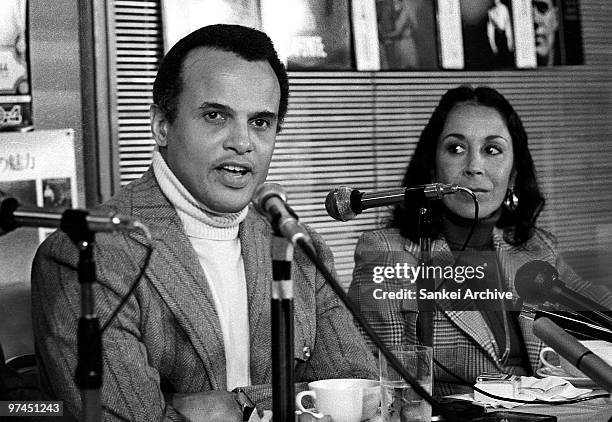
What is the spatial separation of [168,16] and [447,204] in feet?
3.90

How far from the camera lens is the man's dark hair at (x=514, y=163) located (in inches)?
123

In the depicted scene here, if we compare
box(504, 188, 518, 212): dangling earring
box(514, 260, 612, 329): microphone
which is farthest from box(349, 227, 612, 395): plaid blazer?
box(514, 260, 612, 329): microphone

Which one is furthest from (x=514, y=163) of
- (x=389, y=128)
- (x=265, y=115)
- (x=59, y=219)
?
(x=59, y=219)

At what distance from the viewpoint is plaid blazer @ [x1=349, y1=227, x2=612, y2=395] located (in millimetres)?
2707

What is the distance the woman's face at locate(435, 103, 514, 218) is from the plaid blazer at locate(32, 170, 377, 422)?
753 millimetres

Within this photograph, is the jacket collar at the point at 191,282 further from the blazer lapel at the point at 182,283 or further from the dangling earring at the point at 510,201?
the dangling earring at the point at 510,201

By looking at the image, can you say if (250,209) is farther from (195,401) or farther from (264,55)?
(195,401)

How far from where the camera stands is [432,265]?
3.05m

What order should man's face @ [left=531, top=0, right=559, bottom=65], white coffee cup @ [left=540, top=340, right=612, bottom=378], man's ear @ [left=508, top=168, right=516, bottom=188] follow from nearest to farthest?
1. white coffee cup @ [left=540, top=340, right=612, bottom=378]
2. man's ear @ [left=508, top=168, right=516, bottom=188]
3. man's face @ [left=531, top=0, right=559, bottom=65]

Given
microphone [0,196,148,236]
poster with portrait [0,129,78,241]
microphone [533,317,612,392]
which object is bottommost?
microphone [533,317,612,392]

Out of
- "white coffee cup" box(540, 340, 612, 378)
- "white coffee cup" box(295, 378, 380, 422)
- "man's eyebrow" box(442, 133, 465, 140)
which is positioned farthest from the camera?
"man's eyebrow" box(442, 133, 465, 140)

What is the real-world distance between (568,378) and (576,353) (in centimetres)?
90

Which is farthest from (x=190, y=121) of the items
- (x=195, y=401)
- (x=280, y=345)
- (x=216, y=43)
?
(x=280, y=345)

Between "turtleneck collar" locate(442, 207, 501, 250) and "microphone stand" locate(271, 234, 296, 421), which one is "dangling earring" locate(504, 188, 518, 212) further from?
"microphone stand" locate(271, 234, 296, 421)
